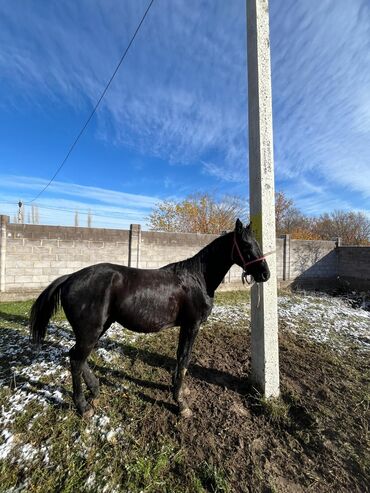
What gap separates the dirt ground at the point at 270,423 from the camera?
6.74 ft

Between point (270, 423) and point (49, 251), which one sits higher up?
point (49, 251)

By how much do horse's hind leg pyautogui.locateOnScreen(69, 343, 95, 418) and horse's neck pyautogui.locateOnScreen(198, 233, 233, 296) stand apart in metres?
1.44

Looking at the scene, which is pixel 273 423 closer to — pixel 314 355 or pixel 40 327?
pixel 314 355

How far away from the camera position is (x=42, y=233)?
7.78 meters

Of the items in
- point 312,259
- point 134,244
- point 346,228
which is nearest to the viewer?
point 134,244

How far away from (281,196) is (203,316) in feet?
89.9

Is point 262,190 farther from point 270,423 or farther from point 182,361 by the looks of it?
point 270,423

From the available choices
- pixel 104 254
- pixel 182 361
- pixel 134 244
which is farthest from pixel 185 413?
pixel 134 244

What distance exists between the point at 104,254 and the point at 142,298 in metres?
6.28


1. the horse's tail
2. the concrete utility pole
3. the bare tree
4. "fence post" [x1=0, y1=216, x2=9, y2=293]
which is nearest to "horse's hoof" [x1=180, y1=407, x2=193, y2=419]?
the concrete utility pole

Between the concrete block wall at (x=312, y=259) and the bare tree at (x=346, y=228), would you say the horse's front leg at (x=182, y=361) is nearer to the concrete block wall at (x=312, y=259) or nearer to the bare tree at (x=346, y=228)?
the concrete block wall at (x=312, y=259)

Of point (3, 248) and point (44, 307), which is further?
point (3, 248)

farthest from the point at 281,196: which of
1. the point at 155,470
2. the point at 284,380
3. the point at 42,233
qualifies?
the point at 155,470

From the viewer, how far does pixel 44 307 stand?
2.68 m
